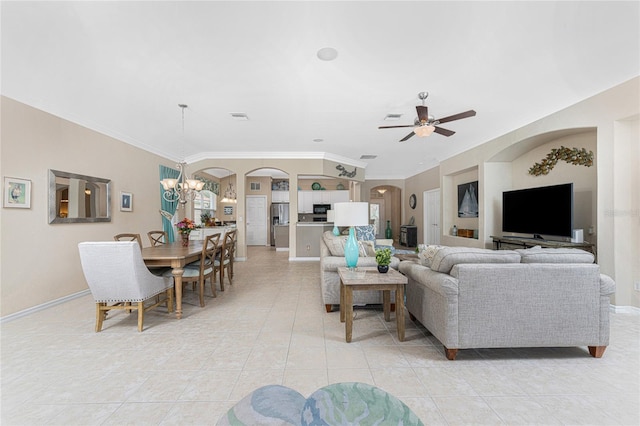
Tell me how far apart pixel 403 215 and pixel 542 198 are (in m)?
6.01

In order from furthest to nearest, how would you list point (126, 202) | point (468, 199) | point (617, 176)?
point (468, 199) < point (126, 202) < point (617, 176)

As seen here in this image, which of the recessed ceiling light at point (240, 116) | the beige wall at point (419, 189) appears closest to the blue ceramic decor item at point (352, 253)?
the recessed ceiling light at point (240, 116)

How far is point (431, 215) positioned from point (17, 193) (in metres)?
8.64

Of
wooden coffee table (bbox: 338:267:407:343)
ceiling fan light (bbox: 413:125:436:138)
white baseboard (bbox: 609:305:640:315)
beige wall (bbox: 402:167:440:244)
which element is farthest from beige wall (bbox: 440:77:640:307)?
beige wall (bbox: 402:167:440:244)

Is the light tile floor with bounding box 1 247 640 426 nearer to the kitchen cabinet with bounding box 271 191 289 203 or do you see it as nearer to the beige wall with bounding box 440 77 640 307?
the beige wall with bounding box 440 77 640 307

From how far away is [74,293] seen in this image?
3816 millimetres

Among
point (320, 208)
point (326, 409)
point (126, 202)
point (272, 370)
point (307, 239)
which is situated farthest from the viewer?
point (320, 208)

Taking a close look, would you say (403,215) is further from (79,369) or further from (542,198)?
(79,369)

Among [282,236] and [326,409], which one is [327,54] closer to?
[326,409]

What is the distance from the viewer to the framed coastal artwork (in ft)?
19.7

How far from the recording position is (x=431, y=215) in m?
8.39

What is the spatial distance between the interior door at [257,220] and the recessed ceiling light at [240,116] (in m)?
5.98

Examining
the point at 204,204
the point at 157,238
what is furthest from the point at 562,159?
the point at 204,204

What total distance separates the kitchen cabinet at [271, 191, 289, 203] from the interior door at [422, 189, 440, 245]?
4.88m
